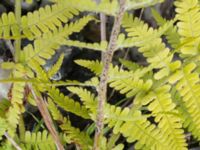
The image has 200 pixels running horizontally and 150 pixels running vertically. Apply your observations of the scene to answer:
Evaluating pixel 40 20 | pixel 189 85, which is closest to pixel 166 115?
pixel 189 85

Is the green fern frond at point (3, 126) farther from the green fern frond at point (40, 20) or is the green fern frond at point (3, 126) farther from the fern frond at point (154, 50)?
the fern frond at point (154, 50)

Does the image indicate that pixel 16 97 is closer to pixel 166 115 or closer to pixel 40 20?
pixel 40 20

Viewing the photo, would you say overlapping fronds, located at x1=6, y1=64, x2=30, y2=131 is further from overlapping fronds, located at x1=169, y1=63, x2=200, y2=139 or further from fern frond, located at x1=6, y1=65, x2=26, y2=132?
overlapping fronds, located at x1=169, y1=63, x2=200, y2=139

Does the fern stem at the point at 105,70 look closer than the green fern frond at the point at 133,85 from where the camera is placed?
Yes

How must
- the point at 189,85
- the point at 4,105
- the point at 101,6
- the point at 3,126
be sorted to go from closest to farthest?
the point at 101,6
the point at 189,85
the point at 3,126
the point at 4,105

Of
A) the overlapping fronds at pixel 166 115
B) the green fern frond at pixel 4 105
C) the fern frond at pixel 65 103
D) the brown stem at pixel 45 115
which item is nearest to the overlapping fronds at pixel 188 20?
the overlapping fronds at pixel 166 115

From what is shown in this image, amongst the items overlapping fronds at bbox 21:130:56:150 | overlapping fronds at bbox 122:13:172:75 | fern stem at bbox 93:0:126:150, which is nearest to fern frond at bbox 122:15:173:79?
overlapping fronds at bbox 122:13:172:75
